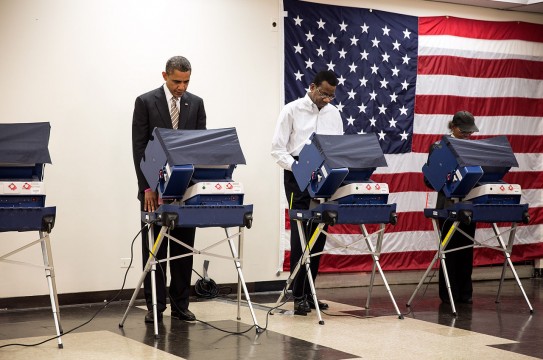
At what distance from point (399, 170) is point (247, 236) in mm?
1787

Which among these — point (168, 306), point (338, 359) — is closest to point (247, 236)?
point (168, 306)

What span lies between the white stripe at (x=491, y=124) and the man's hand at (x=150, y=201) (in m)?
3.72

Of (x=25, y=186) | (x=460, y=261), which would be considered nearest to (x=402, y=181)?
(x=460, y=261)

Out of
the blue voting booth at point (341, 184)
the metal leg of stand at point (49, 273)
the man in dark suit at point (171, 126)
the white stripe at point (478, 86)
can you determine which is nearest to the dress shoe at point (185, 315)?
the man in dark suit at point (171, 126)

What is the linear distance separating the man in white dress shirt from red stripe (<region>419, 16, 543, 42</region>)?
2.52 meters

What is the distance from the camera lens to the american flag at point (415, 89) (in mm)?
7691

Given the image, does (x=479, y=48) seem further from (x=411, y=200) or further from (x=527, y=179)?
(x=411, y=200)

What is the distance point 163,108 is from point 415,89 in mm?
3455

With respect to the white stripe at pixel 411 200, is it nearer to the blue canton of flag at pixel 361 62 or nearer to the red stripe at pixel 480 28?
the blue canton of flag at pixel 361 62

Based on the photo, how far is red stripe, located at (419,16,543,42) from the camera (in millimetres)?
8289

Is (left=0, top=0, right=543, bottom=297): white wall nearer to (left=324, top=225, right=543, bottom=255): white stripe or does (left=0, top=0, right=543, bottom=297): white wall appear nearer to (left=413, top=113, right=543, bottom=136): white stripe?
(left=324, top=225, right=543, bottom=255): white stripe

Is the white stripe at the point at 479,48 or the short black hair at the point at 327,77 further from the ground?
the white stripe at the point at 479,48

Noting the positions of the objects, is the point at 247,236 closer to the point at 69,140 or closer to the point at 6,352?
the point at 69,140

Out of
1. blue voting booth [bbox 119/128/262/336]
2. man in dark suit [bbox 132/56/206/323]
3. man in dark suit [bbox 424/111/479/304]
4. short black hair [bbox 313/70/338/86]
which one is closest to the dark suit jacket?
man in dark suit [bbox 132/56/206/323]
